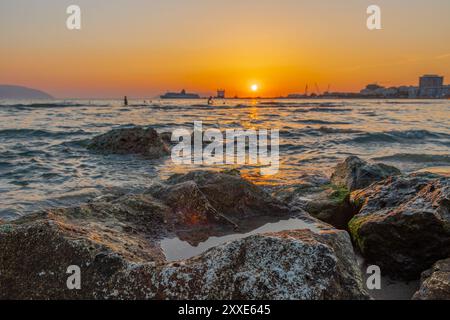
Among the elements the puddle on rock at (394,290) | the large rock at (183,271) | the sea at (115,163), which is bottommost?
the puddle on rock at (394,290)

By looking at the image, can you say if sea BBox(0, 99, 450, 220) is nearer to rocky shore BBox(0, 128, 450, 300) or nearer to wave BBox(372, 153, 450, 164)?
wave BBox(372, 153, 450, 164)

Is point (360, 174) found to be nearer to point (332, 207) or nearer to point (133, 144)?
point (332, 207)

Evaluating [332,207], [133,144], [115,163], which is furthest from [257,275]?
[133,144]

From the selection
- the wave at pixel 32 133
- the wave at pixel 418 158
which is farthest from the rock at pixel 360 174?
the wave at pixel 32 133

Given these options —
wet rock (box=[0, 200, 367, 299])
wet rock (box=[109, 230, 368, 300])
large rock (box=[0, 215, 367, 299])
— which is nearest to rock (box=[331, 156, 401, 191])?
wet rock (box=[0, 200, 367, 299])

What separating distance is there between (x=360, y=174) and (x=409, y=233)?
3456mm

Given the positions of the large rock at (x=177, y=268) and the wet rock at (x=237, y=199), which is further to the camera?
the wet rock at (x=237, y=199)

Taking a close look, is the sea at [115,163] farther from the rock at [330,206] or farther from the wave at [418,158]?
the rock at [330,206]

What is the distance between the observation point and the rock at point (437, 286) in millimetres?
2773

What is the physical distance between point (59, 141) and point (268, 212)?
14.0 meters

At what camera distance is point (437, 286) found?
288 cm

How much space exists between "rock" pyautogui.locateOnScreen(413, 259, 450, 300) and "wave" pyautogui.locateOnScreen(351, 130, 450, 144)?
15.3 metres

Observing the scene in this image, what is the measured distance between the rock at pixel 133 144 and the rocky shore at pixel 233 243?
742 cm
